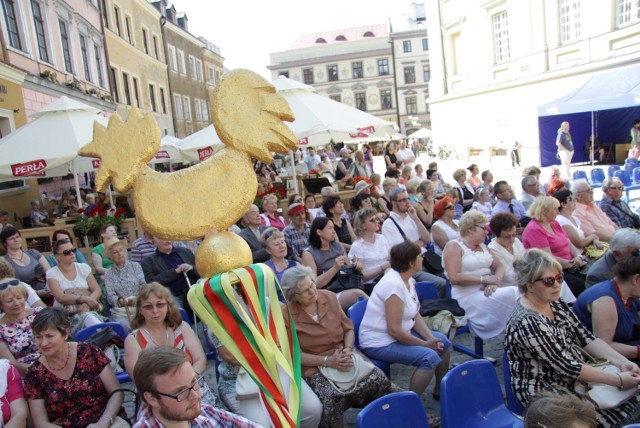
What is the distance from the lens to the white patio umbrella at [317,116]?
27.3 ft

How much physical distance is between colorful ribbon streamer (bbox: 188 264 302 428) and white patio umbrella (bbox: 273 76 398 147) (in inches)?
241

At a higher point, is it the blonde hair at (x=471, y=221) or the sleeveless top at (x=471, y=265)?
the blonde hair at (x=471, y=221)

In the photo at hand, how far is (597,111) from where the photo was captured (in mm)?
17891

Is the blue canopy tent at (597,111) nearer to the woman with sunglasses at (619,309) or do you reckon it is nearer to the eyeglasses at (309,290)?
the woman with sunglasses at (619,309)

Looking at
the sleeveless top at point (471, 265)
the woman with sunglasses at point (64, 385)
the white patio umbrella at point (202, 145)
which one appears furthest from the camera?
the white patio umbrella at point (202, 145)

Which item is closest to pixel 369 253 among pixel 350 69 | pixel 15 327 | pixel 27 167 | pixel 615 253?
pixel 615 253

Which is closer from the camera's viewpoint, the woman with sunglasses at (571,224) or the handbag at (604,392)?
the handbag at (604,392)

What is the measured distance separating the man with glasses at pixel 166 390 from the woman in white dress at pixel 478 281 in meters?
3.17

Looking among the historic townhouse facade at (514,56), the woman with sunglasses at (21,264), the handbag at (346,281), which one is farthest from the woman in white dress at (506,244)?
the historic townhouse facade at (514,56)

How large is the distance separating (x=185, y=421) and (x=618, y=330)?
3.03 metres

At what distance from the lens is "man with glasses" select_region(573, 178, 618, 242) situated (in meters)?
6.21

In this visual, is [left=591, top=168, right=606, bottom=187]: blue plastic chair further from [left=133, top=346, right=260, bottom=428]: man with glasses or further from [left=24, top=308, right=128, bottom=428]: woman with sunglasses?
[left=133, top=346, right=260, bottom=428]: man with glasses

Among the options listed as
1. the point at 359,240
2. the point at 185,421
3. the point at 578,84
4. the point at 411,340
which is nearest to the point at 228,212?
the point at 185,421

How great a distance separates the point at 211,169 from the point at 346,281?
3.42 m
